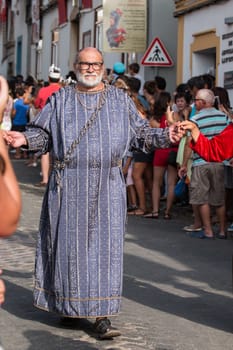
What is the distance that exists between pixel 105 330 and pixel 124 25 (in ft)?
41.7

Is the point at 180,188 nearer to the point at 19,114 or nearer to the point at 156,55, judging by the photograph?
the point at 156,55

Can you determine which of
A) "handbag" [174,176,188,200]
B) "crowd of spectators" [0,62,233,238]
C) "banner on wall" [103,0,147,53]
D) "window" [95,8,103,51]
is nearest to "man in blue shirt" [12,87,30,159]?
"window" [95,8,103,51]

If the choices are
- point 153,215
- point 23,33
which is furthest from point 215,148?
point 23,33

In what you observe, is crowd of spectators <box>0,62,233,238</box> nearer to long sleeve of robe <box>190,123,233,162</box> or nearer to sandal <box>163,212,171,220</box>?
sandal <box>163,212,171,220</box>

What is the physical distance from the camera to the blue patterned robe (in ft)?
21.5

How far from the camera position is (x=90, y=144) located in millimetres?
6547

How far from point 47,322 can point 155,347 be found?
3.27ft

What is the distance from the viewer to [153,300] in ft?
25.2

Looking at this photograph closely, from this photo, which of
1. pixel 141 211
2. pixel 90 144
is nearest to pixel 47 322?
pixel 90 144

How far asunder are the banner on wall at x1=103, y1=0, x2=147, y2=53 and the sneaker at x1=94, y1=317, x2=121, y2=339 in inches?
474

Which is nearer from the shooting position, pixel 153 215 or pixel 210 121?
pixel 210 121

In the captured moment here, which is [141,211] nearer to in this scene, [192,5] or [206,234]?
[206,234]

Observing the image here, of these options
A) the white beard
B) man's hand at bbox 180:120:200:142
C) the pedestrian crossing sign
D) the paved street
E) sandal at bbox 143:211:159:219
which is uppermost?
the pedestrian crossing sign

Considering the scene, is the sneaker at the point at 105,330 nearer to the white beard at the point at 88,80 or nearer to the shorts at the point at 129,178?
the white beard at the point at 88,80
